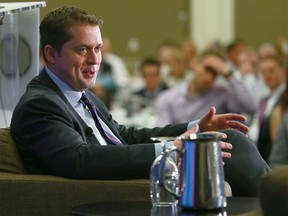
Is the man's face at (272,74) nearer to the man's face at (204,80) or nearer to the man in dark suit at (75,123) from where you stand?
the man's face at (204,80)

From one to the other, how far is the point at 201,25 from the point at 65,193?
10536 mm

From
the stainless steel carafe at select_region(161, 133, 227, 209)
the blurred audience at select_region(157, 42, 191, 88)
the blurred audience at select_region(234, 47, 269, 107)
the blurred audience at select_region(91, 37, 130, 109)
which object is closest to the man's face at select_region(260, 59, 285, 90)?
the blurred audience at select_region(234, 47, 269, 107)

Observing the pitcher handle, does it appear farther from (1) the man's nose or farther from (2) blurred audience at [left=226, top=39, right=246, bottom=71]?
(2) blurred audience at [left=226, top=39, right=246, bottom=71]

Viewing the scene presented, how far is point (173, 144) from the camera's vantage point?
2672 millimetres

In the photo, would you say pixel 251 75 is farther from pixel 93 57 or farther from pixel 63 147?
pixel 63 147

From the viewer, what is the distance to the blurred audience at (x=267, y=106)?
595 cm

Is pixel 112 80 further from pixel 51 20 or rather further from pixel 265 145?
pixel 51 20

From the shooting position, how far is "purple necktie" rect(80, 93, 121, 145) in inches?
124

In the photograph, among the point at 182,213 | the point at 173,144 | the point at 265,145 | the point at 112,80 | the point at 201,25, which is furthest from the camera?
the point at 201,25

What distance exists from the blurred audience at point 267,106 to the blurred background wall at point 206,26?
484 cm

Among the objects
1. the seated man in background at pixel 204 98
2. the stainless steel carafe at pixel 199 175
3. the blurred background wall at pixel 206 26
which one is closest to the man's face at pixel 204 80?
the seated man in background at pixel 204 98

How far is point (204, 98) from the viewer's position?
6.87m

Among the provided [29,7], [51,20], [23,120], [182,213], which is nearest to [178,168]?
[182,213]

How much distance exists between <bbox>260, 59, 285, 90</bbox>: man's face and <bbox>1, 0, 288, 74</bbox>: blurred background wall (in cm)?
482
